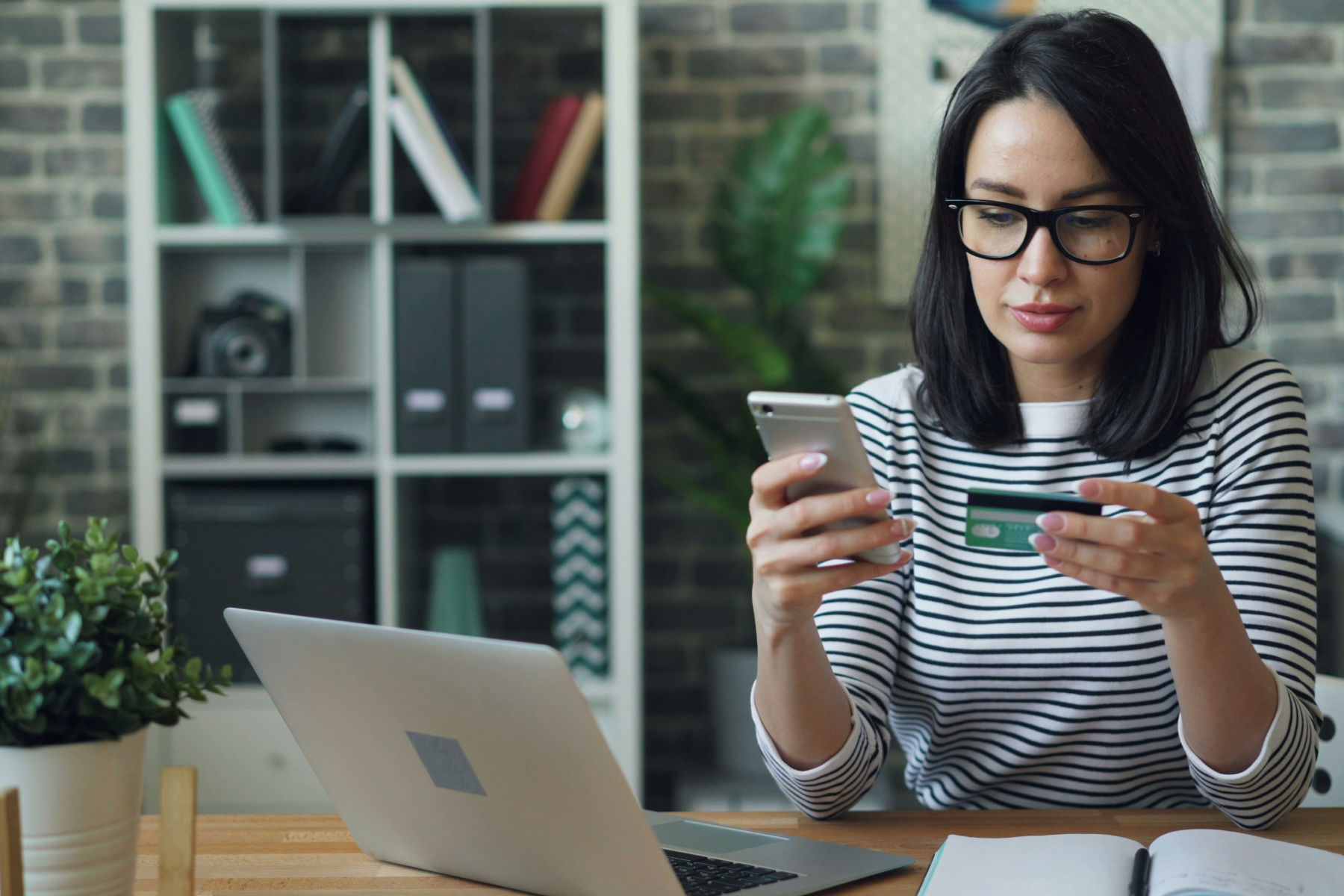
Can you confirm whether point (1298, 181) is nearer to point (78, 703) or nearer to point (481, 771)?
point (481, 771)

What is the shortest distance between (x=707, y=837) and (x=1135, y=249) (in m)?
0.68

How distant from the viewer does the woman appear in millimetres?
1119

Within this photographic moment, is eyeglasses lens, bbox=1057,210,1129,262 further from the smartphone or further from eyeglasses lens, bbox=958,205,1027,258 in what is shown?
the smartphone

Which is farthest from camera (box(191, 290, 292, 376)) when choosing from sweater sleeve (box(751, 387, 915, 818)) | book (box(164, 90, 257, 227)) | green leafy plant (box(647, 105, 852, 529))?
sweater sleeve (box(751, 387, 915, 818))

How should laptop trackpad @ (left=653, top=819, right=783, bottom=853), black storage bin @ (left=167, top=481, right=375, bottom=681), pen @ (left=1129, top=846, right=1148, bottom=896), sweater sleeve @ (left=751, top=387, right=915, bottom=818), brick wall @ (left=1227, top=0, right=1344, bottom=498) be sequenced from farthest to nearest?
brick wall @ (left=1227, top=0, right=1344, bottom=498) → black storage bin @ (left=167, top=481, right=375, bottom=681) → sweater sleeve @ (left=751, top=387, right=915, bottom=818) → laptop trackpad @ (left=653, top=819, right=783, bottom=853) → pen @ (left=1129, top=846, right=1148, bottom=896)

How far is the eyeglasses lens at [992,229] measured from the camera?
1188 mm

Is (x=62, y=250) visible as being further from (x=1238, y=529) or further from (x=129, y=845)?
(x=1238, y=529)

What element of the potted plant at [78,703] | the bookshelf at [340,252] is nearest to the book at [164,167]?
the bookshelf at [340,252]

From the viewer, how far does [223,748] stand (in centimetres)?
247

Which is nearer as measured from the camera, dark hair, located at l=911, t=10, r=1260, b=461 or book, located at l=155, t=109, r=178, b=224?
dark hair, located at l=911, t=10, r=1260, b=461

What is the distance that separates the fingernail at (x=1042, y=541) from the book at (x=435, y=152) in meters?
1.77

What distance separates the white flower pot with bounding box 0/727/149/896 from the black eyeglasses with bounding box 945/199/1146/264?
86 centimetres

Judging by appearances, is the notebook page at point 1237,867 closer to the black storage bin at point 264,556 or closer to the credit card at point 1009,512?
the credit card at point 1009,512

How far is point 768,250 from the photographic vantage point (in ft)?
8.29
